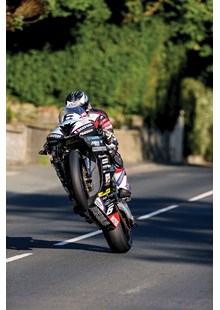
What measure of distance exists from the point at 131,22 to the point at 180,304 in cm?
2631

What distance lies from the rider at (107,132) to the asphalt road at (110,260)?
0.80 metres

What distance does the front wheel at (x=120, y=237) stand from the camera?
40.3ft

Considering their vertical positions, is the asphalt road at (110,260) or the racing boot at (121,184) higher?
the racing boot at (121,184)

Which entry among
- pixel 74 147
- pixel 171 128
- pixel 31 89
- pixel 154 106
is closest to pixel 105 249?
pixel 74 147

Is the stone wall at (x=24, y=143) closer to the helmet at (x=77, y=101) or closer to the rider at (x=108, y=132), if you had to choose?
the rider at (x=108, y=132)

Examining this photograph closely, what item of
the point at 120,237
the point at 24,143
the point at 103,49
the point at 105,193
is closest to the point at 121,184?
the point at 105,193

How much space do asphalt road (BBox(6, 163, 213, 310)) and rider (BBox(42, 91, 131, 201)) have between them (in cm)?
80

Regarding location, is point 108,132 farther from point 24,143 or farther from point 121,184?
point 24,143

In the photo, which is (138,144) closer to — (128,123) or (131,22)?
(128,123)

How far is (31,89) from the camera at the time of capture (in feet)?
112

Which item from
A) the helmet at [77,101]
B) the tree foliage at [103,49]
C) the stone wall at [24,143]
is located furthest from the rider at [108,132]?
the tree foliage at [103,49]

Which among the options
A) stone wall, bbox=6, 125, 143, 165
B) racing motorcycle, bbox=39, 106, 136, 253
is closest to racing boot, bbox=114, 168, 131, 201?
racing motorcycle, bbox=39, 106, 136, 253

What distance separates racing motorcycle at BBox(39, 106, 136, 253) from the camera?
1161 centimetres

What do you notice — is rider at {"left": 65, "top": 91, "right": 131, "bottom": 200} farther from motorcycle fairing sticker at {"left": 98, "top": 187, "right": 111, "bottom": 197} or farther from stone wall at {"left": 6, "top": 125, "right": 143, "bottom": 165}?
stone wall at {"left": 6, "top": 125, "right": 143, "bottom": 165}
